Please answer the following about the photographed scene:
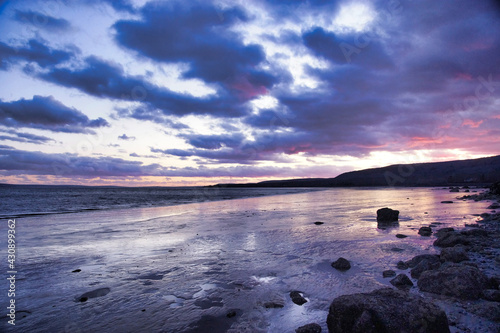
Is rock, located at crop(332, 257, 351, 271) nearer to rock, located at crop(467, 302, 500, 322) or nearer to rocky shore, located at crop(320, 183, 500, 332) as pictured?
rocky shore, located at crop(320, 183, 500, 332)

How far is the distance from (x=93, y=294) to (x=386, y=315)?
6.52m

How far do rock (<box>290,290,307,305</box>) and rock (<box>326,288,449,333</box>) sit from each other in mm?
1245

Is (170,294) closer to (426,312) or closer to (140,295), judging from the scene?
(140,295)

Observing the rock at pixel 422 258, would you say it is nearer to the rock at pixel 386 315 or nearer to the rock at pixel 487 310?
the rock at pixel 487 310

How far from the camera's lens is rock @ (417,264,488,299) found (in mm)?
5250

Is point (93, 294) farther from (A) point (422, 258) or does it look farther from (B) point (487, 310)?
(A) point (422, 258)

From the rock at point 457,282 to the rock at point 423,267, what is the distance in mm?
818

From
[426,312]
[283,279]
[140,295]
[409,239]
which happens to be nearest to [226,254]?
[283,279]

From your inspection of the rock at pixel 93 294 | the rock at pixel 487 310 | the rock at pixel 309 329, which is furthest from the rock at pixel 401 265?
the rock at pixel 93 294

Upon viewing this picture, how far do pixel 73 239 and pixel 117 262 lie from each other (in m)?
5.97

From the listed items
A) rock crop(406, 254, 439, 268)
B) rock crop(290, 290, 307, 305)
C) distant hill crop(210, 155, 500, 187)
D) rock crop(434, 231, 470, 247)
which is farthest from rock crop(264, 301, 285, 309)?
distant hill crop(210, 155, 500, 187)

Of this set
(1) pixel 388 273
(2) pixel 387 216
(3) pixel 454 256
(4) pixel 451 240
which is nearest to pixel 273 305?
(1) pixel 388 273

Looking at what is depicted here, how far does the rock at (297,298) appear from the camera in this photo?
556 cm

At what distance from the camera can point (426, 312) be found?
3.89 meters
